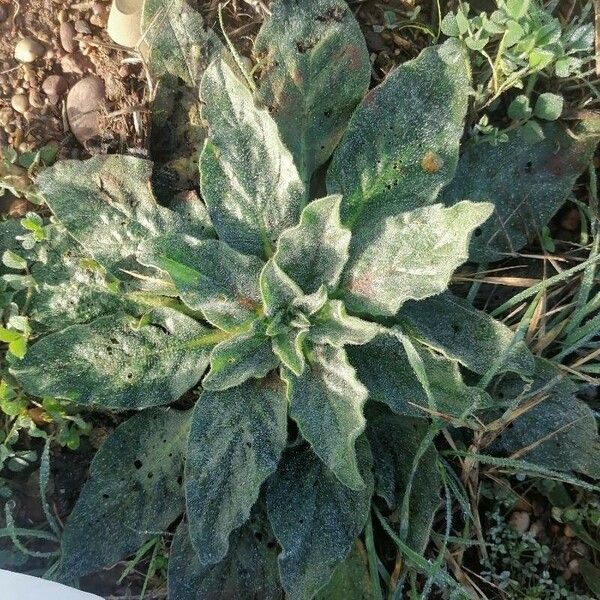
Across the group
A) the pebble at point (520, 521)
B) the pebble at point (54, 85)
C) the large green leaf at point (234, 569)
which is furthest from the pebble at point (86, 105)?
the pebble at point (520, 521)

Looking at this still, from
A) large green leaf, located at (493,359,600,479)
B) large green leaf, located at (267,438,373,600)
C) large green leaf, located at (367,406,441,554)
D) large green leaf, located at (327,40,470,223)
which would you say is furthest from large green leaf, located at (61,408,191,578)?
large green leaf, located at (493,359,600,479)

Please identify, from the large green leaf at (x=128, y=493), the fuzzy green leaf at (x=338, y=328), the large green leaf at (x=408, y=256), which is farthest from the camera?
the large green leaf at (x=128, y=493)

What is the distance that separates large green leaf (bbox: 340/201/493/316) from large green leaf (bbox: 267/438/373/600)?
43cm

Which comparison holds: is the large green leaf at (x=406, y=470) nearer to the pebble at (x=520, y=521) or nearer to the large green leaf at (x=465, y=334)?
the large green leaf at (x=465, y=334)

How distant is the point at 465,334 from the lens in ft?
6.37

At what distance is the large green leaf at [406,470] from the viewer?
6.31 ft

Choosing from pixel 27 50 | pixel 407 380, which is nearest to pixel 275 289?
pixel 407 380

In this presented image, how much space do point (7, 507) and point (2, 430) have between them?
243mm

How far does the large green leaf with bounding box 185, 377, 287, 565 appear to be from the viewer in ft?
5.79

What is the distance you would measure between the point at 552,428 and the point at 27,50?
195 cm

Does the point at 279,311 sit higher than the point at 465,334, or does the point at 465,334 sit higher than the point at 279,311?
the point at 279,311

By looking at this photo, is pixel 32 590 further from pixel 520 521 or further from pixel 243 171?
pixel 520 521

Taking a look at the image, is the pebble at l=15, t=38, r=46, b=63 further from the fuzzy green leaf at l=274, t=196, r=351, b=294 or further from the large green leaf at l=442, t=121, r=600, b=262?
the large green leaf at l=442, t=121, r=600, b=262

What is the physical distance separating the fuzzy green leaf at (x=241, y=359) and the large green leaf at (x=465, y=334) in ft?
1.25
